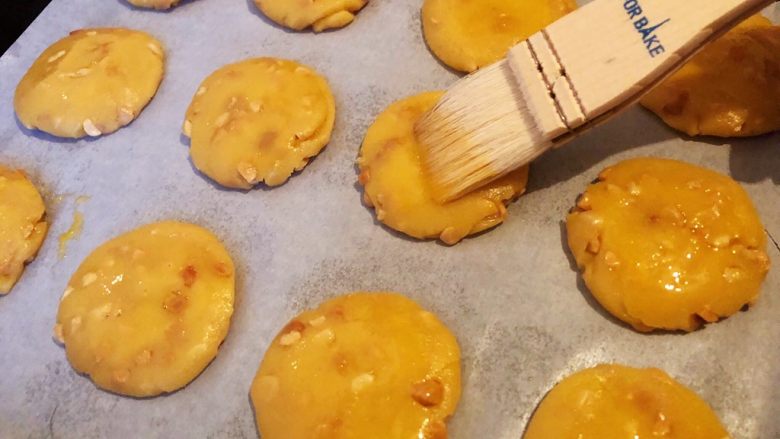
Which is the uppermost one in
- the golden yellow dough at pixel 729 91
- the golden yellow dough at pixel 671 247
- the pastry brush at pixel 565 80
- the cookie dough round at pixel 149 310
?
the pastry brush at pixel 565 80

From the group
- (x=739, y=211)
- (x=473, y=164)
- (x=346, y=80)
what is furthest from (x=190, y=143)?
(x=739, y=211)

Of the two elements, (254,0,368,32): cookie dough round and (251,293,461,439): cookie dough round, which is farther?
(254,0,368,32): cookie dough round

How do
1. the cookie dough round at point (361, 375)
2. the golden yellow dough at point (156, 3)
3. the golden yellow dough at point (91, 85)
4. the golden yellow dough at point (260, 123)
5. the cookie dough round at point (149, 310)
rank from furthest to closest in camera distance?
the golden yellow dough at point (156, 3)
the golden yellow dough at point (91, 85)
the golden yellow dough at point (260, 123)
the cookie dough round at point (149, 310)
the cookie dough round at point (361, 375)

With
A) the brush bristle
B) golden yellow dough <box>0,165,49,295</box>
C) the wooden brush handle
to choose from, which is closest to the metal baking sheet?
golden yellow dough <box>0,165,49,295</box>

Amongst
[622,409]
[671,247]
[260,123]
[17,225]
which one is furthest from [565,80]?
[17,225]

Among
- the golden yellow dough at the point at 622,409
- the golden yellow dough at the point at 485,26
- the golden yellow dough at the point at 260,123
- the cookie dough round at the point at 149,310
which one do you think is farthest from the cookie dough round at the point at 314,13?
the golden yellow dough at the point at 622,409

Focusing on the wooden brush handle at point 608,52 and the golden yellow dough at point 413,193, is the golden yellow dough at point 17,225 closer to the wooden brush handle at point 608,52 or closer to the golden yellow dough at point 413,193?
the golden yellow dough at point 413,193

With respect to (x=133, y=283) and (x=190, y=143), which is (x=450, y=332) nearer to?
(x=133, y=283)

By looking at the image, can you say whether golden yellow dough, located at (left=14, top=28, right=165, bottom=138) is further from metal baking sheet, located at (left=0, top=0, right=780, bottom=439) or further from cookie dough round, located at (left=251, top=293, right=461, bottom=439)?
cookie dough round, located at (left=251, top=293, right=461, bottom=439)
